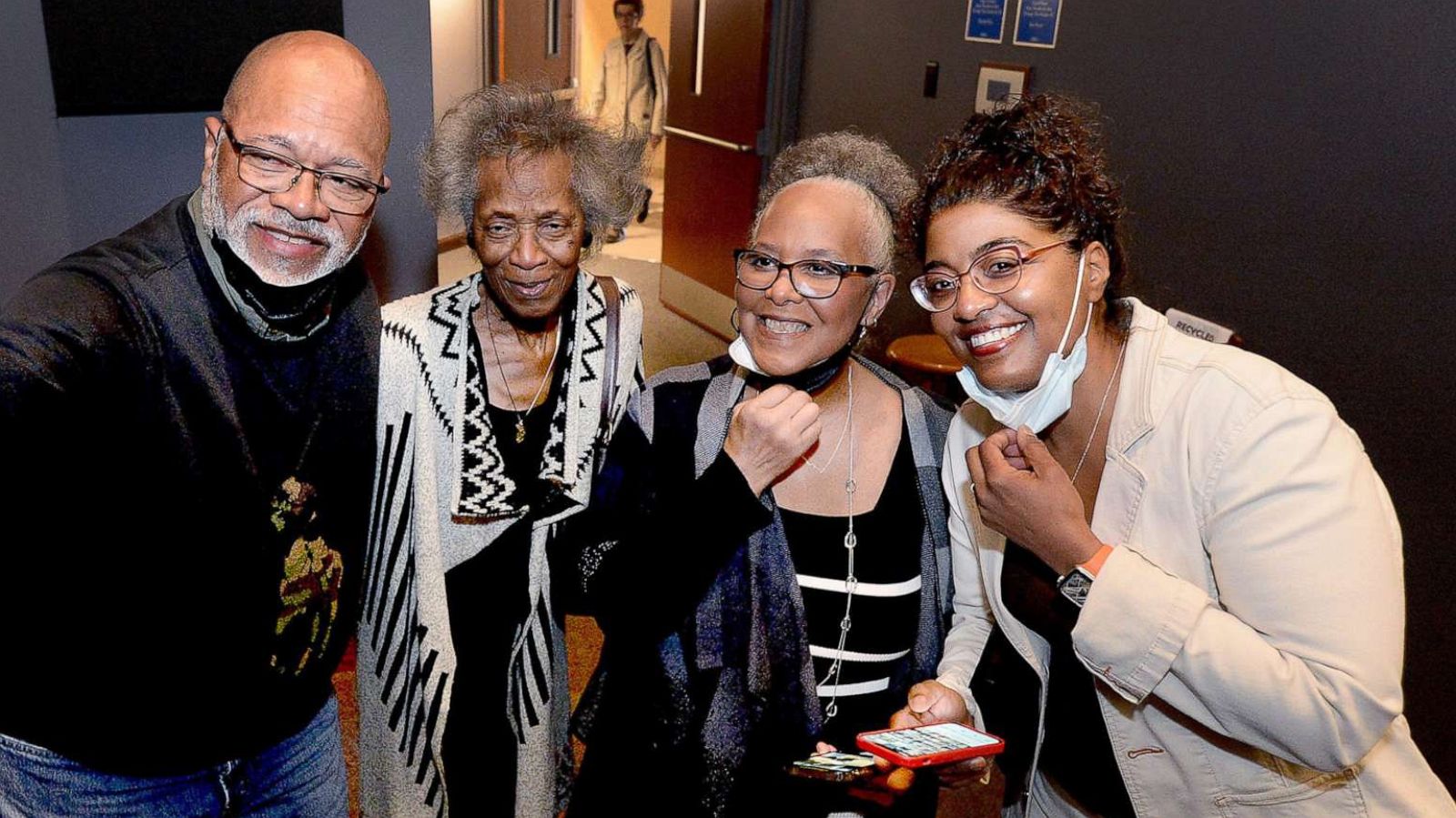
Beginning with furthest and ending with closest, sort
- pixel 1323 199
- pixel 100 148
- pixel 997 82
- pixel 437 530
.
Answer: pixel 997 82 → pixel 1323 199 → pixel 100 148 → pixel 437 530

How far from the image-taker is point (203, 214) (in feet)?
5.34

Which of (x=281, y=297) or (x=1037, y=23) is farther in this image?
(x=1037, y=23)

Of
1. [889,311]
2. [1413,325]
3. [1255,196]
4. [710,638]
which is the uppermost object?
[1255,196]

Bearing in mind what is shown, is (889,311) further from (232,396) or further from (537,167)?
(232,396)

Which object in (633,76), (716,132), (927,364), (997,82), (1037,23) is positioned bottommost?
(927,364)

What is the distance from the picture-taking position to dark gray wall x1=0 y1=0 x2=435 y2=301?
2434mm

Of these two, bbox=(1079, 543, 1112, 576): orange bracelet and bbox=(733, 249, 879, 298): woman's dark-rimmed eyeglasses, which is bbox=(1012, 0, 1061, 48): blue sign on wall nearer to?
bbox=(733, 249, 879, 298): woman's dark-rimmed eyeglasses

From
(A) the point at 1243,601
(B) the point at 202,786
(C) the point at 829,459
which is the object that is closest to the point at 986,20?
(C) the point at 829,459

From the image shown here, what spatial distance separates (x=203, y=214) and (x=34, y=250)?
129cm

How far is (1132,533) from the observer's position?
1.49m

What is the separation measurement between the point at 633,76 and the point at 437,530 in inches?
316

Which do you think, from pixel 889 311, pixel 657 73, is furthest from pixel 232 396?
pixel 657 73

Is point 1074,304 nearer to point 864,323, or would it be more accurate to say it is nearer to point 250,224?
point 864,323

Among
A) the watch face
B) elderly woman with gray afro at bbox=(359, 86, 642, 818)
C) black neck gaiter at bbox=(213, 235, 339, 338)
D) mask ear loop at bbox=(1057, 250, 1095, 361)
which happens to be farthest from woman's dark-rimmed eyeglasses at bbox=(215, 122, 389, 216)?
the watch face
